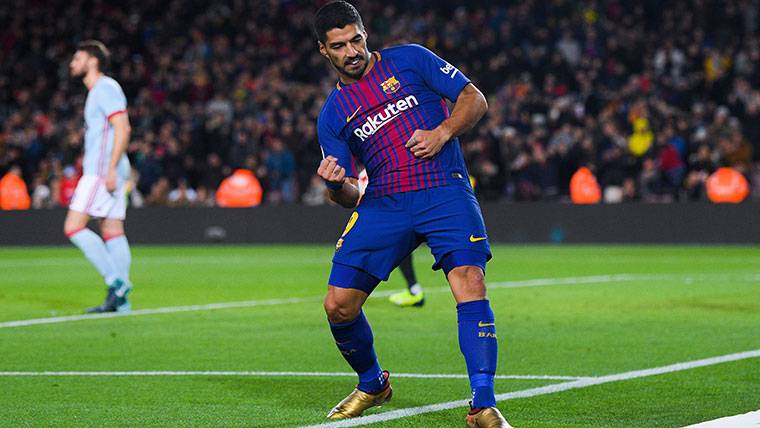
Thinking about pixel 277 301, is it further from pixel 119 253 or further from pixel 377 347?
pixel 377 347

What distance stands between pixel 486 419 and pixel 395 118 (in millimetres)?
1554

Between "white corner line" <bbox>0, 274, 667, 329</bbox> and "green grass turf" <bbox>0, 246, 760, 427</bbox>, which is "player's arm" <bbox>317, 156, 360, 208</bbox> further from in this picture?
"white corner line" <bbox>0, 274, 667, 329</bbox>

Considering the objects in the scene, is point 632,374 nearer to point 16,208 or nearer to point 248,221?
point 248,221

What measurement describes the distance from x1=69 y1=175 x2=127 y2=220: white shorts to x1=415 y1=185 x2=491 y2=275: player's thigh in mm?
6451

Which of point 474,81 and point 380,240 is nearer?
point 380,240

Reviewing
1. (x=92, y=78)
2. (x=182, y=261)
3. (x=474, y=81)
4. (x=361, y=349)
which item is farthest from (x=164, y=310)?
(x=474, y=81)

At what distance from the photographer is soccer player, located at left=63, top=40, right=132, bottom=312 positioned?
12406mm

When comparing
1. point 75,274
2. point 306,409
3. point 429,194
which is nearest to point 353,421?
point 306,409

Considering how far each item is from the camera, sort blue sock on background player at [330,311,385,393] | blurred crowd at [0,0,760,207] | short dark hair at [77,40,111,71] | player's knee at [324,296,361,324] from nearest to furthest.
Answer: player's knee at [324,296,361,324], blue sock on background player at [330,311,385,393], short dark hair at [77,40,111,71], blurred crowd at [0,0,760,207]

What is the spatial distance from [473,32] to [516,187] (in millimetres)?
5811

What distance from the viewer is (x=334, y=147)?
6.69 meters

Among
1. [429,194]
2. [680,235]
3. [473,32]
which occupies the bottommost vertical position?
[680,235]

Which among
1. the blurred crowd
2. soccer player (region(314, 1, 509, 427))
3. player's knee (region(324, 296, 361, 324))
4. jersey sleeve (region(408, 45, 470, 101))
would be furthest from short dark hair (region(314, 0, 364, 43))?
the blurred crowd

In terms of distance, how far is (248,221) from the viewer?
86.4 ft
